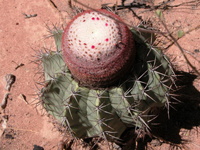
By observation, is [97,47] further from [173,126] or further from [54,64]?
[173,126]

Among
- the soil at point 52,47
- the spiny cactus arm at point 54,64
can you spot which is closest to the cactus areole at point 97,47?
the spiny cactus arm at point 54,64

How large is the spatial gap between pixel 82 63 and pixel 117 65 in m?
0.26

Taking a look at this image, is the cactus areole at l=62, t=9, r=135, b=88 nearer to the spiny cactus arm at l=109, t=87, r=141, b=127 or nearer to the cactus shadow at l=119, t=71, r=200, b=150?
the spiny cactus arm at l=109, t=87, r=141, b=127

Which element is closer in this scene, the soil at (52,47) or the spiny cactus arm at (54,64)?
the spiny cactus arm at (54,64)

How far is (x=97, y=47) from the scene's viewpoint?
1461mm

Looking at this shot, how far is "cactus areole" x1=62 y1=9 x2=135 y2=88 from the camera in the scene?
1472 millimetres

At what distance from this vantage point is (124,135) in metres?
2.63

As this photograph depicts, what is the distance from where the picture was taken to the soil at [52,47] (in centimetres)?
263

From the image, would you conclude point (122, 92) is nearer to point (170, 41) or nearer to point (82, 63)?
point (82, 63)

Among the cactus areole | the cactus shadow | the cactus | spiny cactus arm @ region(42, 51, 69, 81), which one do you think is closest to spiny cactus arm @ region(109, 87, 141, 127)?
the cactus

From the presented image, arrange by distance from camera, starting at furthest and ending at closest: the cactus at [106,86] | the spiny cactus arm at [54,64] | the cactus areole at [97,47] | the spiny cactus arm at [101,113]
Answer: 1. the spiny cactus arm at [54,64]
2. the spiny cactus arm at [101,113]
3. the cactus at [106,86]
4. the cactus areole at [97,47]

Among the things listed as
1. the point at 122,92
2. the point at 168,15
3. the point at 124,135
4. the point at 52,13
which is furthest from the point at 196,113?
the point at 52,13

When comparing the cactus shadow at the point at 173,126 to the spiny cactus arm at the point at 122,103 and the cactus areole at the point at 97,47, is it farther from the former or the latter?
the cactus areole at the point at 97,47

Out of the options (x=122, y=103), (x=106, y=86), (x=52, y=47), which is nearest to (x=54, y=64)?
(x=106, y=86)
